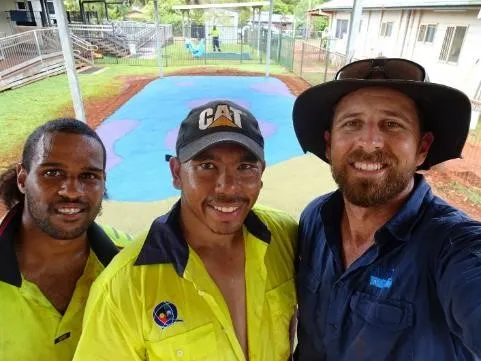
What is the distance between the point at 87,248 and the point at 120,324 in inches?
29.9

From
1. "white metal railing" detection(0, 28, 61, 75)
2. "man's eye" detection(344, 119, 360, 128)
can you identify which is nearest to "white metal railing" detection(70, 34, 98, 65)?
"white metal railing" detection(0, 28, 61, 75)

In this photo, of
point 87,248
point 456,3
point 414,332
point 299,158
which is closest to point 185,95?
point 299,158

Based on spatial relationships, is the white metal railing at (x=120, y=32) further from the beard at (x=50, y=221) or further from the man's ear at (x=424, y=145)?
the man's ear at (x=424, y=145)

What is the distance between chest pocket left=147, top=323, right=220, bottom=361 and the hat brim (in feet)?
2.33

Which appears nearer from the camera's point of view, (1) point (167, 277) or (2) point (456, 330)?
(2) point (456, 330)

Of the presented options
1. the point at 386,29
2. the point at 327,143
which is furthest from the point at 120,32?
the point at 327,143

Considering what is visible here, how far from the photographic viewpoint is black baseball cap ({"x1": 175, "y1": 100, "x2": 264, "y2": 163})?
1.61m

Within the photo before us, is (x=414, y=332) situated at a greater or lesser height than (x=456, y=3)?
lesser

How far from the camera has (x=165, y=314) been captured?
1413 millimetres

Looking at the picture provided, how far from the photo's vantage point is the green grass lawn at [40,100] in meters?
7.74

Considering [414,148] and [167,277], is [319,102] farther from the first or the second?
[167,277]

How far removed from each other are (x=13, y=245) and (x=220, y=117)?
3.72 ft

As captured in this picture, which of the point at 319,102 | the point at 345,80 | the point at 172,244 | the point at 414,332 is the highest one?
the point at 345,80

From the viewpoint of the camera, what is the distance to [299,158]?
23.0ft
